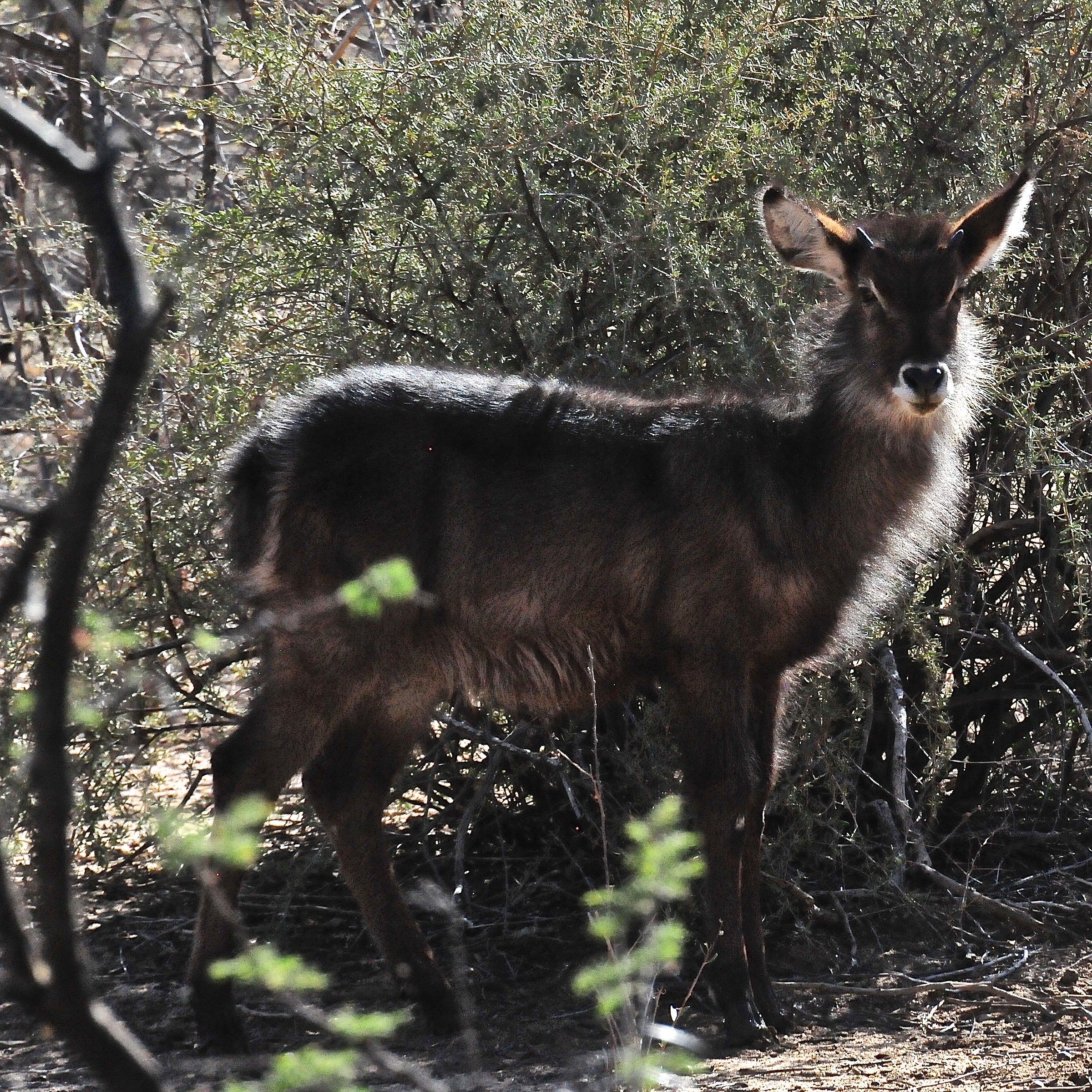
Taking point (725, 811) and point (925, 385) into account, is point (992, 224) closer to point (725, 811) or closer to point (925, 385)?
point (925, 385)

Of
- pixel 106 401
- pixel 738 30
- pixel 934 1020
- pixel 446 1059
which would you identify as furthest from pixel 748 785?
pixel 106 401

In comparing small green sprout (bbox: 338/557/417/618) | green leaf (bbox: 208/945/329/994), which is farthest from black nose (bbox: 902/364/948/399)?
green leaf (bbox: 208/945/329/994)

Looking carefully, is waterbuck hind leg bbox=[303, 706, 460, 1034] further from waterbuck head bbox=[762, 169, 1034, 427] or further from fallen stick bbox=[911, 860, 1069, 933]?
waterbuck head bbox=[762, 169, 1034, 427]

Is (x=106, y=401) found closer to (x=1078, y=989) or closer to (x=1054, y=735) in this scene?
(x=1078, y=989)

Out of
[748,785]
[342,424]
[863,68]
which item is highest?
[863,68]

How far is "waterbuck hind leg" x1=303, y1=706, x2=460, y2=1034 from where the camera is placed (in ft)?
15.1

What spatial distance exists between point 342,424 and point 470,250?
3.42 ft

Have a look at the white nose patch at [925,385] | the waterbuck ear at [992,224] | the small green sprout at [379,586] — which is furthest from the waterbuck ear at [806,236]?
the small green sprout at [379,586]

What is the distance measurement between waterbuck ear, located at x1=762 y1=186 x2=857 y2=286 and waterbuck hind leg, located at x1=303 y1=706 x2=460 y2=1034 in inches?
74.2

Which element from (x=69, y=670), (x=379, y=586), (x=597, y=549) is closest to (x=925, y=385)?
(x=597, y=549)

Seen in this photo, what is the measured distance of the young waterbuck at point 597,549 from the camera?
4.35 meters

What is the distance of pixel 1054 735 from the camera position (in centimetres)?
568

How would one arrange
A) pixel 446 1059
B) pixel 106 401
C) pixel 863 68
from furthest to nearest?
pixel 863 68 < pixel 446 1059 < pixel 106 401

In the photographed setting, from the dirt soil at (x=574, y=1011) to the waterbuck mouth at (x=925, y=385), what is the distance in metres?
1.78
